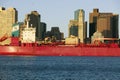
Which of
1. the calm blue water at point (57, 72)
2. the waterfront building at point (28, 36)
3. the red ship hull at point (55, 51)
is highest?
the waterfront building at point (28, 36)

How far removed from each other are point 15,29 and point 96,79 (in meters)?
86.0

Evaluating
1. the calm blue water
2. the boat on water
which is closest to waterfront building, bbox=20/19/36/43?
the boat on water

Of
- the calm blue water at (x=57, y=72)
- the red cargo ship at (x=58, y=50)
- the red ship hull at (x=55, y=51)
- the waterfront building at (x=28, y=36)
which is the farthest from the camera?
the waterfront building at (x=28, y=36)

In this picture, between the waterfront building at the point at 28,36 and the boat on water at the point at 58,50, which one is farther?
the waterfront building at the point at 28,36

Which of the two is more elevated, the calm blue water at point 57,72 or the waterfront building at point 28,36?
the waterfront building at point 28,36

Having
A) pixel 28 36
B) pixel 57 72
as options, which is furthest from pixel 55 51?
pixel 57 72

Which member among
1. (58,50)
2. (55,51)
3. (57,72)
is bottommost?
(57,72)

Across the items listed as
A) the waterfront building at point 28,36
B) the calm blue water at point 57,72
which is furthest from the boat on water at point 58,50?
the calm blue water at point 57,72

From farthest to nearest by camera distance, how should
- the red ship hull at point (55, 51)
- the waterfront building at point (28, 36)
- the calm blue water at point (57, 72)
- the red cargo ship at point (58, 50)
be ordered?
the waterfront building at point (28, 36)
the red cargo ship at point (58, 50)
the red ship hull at point (55, 51)
the calm blue water at point (57, 72)

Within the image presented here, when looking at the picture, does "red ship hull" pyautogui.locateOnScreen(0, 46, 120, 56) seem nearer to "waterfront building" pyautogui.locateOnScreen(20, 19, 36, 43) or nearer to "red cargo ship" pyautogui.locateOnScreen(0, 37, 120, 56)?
"red cargo ship" pyautogui.locateOnScreen(0, 37, 120, 56)

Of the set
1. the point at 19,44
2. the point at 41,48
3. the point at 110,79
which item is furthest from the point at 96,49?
the point at 110,79

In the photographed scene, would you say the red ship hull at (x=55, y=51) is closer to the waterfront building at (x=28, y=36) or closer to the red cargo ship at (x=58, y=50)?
the red cargo ship at (x=58, y=50)

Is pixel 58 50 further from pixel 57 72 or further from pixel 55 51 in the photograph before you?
pixel 57 72

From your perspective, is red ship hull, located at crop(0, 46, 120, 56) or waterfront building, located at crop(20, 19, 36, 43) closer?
red ship hull, located at crop(0, 46, 120, 56)
